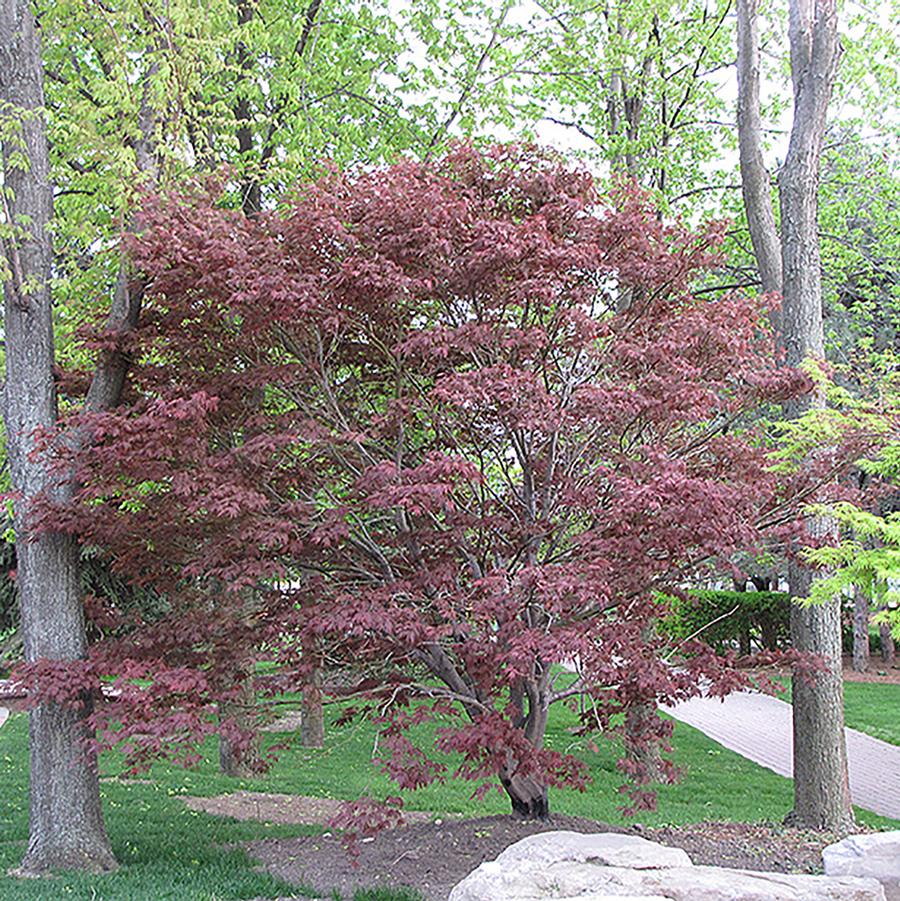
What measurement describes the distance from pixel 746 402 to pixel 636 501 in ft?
6.23

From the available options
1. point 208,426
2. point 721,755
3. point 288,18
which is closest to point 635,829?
point 208,426

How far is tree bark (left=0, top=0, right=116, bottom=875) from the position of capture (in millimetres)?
5930

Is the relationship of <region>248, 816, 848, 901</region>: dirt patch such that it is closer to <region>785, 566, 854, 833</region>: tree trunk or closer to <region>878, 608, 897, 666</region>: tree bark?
<region>785, 566, 854, 833</region>: tree trunk

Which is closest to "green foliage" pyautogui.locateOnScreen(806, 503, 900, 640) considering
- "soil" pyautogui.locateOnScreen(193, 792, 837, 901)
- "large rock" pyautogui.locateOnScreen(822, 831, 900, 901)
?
"large rock" pyautogui.locateOnScreen(822, 831, 900, 901)

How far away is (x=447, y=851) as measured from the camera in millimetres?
5988

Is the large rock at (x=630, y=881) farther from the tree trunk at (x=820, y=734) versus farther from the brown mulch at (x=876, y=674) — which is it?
the brown mulch at (x=876, y=674)

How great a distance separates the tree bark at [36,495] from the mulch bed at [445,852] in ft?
3.94

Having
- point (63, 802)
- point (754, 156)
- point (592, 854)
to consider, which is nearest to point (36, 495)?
point (63, 802)

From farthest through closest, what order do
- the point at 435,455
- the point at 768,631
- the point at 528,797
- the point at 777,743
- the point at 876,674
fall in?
the point at 768,631 < the point at 876,674 < the point at 777,743 < the point at 528,797 < the point at 435,455

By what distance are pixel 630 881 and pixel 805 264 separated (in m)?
5.53

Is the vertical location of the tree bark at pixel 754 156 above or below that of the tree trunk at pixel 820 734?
above

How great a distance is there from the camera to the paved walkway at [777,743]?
10.2 m

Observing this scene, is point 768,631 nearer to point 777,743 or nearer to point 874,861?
point 777,743

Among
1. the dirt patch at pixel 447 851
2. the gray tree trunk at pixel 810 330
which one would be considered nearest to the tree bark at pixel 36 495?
the dirt patch at pixel 447 851
